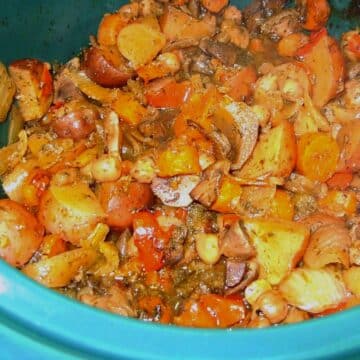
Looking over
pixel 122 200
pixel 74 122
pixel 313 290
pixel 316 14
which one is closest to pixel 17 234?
pixel 122 200

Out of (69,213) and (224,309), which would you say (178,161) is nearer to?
(69,213)

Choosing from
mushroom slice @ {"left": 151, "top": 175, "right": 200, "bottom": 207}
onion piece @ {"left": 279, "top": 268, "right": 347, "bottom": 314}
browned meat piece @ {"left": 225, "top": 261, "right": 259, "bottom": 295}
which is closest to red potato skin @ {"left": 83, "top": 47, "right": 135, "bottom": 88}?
mushroom slice @ {"left": 151, "top": 175, "right": 200, "bottom": 207}

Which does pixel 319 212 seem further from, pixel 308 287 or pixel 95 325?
pixel 95 325

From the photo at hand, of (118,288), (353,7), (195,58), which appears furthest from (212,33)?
(118,288)

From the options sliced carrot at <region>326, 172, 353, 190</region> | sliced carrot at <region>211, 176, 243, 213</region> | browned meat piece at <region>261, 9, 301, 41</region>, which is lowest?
sliced carrot at <region>326, 172, 353, 190</region>

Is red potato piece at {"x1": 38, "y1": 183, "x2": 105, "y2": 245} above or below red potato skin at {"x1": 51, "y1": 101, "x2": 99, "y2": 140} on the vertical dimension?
below

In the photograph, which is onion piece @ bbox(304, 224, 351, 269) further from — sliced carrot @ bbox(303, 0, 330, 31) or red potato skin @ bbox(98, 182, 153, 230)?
sliced carrot @ bbox(303, 0, 330, 31)

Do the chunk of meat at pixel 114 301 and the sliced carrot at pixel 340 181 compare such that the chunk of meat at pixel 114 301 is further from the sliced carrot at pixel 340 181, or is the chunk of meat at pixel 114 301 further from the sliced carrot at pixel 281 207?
the sliced carrot at pixel 340 181
